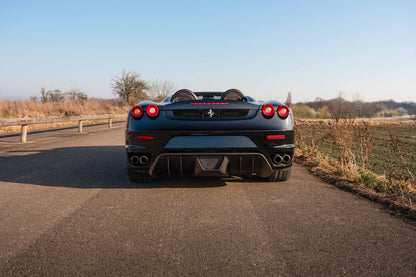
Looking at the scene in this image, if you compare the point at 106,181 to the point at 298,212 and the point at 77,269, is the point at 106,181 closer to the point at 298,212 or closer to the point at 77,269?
the point at 77,269

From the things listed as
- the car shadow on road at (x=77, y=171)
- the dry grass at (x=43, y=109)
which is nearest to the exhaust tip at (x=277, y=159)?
the car shadow on road at (x=77, y=171)

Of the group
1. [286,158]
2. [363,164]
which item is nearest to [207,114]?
[286,158]

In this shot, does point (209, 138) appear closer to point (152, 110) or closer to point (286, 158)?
point (152, 110)

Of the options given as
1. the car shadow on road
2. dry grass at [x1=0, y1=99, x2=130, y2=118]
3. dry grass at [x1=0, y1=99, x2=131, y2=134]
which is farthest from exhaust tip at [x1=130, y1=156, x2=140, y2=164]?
dry grass at [x1=0, y1=99, x2=130, y2=118]

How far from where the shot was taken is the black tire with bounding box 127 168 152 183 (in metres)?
3.97

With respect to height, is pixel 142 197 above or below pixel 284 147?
below

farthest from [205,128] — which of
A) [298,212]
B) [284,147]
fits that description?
[298,212]

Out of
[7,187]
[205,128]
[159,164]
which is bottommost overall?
[7,187]

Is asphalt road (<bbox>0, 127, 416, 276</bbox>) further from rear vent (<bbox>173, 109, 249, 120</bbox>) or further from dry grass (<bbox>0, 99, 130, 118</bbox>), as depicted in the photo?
dry grass (<bbox>0, 99, 130, 118</bbox>)

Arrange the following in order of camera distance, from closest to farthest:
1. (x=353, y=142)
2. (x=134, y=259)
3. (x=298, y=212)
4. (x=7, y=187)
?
1. (x=134, y=259)
2. (x=298, y=212)
3. (x=7, y=187)
4. (x=353, y=142)

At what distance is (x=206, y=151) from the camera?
3.43 meters

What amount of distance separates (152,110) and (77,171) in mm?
2462

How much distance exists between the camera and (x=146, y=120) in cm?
358

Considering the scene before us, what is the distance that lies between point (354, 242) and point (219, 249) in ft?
3.72
